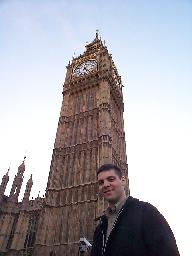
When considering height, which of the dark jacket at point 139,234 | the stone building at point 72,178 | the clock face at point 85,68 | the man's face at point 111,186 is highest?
the clock face at point 85,68

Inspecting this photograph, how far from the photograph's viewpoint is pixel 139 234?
2.09m

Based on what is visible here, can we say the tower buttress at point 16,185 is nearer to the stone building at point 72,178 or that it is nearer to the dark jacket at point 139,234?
the stone building at point 72,178

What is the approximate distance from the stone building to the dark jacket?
19364 millimetres

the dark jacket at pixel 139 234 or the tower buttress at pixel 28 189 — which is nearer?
the dark jacket at pixel 139 234

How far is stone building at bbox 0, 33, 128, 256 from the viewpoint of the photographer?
858 inches

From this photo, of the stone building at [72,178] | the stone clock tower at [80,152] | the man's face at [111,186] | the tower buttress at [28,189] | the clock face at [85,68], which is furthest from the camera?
the clock face at [85,68]

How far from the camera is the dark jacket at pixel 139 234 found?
A: 189 centimetres

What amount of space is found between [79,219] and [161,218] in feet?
69.9

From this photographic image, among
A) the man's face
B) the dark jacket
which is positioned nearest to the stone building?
the man's face

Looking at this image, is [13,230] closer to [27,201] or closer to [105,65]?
[27,201]

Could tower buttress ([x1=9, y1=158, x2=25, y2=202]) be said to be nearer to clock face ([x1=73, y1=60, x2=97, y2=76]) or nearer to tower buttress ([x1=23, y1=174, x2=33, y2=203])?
tower buttress ([x1=23, y1=174, x2=33, y2=203])

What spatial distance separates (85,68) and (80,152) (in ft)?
47.8

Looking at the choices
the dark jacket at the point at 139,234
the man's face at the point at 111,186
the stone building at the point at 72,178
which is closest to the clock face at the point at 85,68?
the stone building at the point at 72,178

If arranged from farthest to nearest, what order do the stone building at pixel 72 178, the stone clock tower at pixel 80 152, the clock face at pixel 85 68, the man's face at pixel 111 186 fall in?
1. the clock face at pixel 85 68
2. the stone building at pixel 72 178
3. the stone clock tower at pixel 80 152
4. the man's face at pixel 111 186
